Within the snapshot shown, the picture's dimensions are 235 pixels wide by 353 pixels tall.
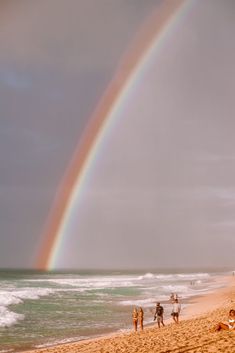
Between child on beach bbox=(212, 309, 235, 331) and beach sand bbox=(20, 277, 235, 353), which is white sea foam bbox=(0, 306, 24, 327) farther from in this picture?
child on beach bbox=(212, 309, 235, 331)

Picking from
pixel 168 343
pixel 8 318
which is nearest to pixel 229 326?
pixel 168 343

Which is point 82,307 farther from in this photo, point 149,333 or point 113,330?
point 149,333

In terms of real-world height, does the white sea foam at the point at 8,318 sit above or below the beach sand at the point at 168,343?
below

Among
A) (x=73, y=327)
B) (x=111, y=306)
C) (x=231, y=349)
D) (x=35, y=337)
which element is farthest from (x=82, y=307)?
(x=231, y=349)

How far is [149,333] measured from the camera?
19109 mm

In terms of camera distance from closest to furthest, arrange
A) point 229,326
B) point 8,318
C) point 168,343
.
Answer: point 168,343 → point 229,326 → point 8,318

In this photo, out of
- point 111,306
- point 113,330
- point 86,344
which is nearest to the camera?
point 86,344

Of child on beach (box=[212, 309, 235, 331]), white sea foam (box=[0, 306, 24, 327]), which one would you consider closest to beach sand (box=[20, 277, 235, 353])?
child on beach (box=[212, 309, 235, 331])

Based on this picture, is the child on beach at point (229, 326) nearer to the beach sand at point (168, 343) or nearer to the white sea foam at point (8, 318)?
A: the beach sand at point (168, 343)

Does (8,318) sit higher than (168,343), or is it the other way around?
(168,343)

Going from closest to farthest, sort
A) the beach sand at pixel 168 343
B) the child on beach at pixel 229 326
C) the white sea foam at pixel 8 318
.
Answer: the beach sand at pixel 168 343 → the child on beach at pixel 229 326 → the white sea foam at pixel 8 318

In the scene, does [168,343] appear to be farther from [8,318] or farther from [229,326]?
[8,318]

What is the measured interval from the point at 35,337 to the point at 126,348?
24.4 feet

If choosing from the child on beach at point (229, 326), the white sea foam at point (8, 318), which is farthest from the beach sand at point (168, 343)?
the white sea foam at point (8, 318)
